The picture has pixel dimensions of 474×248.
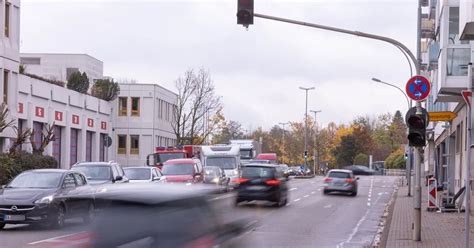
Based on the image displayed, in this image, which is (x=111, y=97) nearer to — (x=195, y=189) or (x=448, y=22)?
(x=448, y=22)

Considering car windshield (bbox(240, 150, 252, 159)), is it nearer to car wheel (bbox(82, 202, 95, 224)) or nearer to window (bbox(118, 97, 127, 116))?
window (bbox(118, 97, 127, 116))

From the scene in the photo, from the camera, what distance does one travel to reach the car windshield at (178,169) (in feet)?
115

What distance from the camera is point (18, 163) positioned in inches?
1448

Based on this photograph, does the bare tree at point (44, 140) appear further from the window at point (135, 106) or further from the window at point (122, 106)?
the window at point (135, 106)

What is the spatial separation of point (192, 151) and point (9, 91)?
37.0ft

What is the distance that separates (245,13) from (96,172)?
30.5 ft

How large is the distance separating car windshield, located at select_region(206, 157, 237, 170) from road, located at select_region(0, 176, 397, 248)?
9.19 metres

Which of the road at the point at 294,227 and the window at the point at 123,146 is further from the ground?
the window at the point at 123,146

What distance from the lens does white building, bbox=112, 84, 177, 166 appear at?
75000 mm

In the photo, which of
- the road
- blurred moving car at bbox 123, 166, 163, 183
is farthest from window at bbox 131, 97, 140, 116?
blurred moving car at bbox 123, 166, 163, 183

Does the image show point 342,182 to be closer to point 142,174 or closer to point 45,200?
point 142,174

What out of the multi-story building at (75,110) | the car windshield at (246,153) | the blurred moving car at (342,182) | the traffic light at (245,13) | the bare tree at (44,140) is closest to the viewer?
the traffic light at (245,13)

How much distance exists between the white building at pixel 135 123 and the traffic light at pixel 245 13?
5592 centimetres

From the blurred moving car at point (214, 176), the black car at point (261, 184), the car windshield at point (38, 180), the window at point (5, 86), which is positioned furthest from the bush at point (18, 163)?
the car windshield at point (38, 180)
